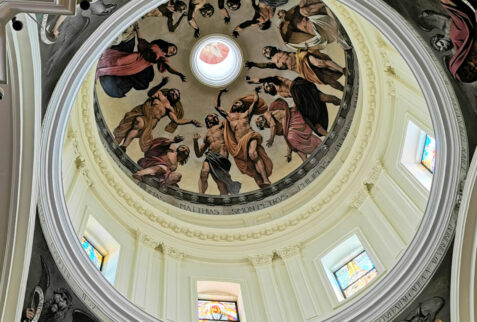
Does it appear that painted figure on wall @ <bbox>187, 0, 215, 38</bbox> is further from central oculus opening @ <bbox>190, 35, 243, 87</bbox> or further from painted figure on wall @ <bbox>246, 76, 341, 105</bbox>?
painted figure on wall @ <bbox>246, 76, 341, 105</bbox>

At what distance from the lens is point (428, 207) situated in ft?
31.5

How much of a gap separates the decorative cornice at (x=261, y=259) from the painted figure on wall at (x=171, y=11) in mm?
6944

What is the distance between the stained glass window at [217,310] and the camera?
11992 millimetres

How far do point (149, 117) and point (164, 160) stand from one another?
128 cm

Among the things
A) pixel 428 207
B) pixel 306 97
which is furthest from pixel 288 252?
pixel 306 97

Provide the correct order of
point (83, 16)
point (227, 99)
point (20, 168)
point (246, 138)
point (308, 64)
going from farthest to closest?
1. point (227, 99)
2. point (246, 138)
3. point (308, 64)
4. point (83, 16)
5. point (20, 168)

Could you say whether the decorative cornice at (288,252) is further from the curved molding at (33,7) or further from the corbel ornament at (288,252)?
the curved molding at (33,7)

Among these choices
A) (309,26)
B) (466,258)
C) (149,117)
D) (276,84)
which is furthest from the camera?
(276,84)

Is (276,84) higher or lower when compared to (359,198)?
higher

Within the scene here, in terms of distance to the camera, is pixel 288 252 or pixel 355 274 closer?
pixel 355 274

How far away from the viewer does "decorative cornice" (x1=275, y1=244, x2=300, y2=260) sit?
1324 cm

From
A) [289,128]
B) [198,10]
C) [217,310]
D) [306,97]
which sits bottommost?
[217,310]

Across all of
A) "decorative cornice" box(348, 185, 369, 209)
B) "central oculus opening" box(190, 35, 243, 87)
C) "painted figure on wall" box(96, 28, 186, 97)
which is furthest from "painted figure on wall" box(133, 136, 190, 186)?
"decorative cornice" box(348, 185, 369, 209)

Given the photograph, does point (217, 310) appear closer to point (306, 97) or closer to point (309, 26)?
A: point (306, 97)
